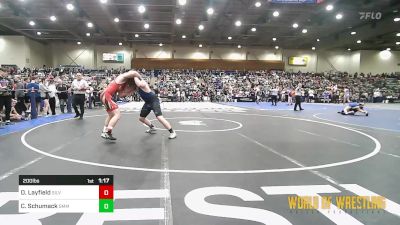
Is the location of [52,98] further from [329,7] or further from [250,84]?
[250,84]

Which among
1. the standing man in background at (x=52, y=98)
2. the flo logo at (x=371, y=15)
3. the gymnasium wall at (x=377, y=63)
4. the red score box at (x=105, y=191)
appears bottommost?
the red score box at (x=105, y=191)

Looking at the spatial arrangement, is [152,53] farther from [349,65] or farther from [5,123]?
[5,123]

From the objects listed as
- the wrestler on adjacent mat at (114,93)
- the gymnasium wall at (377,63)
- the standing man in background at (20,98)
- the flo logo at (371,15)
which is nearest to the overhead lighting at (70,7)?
the standing man in background at (20,98)

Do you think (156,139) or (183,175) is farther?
(156,139)

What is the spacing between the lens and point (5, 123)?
890 cm

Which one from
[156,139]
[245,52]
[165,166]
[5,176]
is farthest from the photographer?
[245,52]

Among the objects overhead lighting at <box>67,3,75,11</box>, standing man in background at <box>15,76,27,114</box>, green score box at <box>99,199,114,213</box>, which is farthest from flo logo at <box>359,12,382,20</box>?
green score box at <box>99,199,114,213</box>

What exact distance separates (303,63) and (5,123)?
40.6 metres

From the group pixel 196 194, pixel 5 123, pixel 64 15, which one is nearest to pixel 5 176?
pixel 196 194

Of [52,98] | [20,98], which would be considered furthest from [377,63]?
[20,98]

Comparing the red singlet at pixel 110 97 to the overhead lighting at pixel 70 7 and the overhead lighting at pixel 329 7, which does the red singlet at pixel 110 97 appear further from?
the overhead lighting at pixel 329 7

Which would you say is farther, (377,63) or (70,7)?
(377,63)

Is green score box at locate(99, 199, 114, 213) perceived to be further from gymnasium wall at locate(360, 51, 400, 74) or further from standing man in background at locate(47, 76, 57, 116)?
gymnasium wall at locate(360, 51, 400, 74)

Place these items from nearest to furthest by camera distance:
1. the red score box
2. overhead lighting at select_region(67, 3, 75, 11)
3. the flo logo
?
the red score box, overhead lighting at select_region(67, 3, 75, 11), the flo logo
